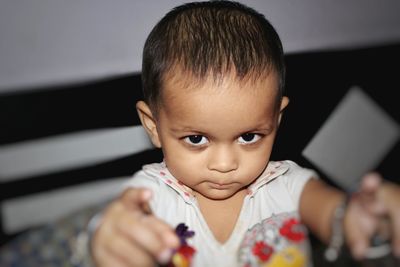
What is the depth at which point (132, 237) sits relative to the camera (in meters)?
0.53

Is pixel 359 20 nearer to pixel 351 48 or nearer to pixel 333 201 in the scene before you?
pixel 351 48

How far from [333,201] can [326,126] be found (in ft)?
1.59

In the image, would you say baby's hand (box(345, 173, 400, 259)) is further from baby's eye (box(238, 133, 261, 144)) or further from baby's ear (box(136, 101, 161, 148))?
baby's ear (box(136, 101, 161, 148))

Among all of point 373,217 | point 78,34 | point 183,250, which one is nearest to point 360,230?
point 373,217

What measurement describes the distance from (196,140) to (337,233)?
0.26m

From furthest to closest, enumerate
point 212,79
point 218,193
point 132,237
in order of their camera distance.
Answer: point 218,193
point 212,79
point 132,237

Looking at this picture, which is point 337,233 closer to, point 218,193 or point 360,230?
point 360,230

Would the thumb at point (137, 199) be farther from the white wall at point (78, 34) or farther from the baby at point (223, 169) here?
the white wall at point (78, 34)

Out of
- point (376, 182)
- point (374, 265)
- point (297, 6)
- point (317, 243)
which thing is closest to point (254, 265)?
point (317, 243)

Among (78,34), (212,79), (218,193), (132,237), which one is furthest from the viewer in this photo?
(78,34)

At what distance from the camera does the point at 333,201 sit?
2.32 ft

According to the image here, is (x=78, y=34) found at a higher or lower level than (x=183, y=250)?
higher

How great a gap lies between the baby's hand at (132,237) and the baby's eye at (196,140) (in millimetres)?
171

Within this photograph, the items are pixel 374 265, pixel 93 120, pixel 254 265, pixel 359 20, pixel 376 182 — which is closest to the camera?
pixel 376 182
